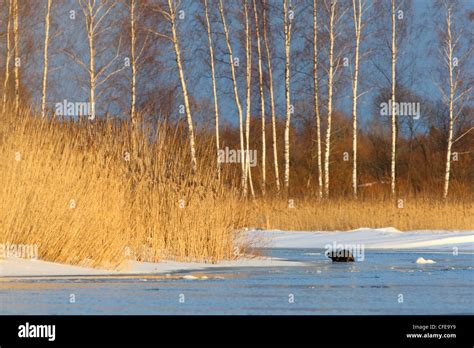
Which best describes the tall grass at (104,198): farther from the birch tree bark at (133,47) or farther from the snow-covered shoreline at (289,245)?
the birch tree bark at (133,47)

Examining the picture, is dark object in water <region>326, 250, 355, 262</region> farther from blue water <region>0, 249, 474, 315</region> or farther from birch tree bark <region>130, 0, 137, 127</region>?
birch tree bark <region>130, 0, 137, 127</region>

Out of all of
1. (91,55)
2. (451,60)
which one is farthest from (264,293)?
(451,60)

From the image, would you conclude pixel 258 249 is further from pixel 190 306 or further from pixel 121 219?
pixel 190 306

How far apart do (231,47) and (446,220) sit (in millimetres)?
14503

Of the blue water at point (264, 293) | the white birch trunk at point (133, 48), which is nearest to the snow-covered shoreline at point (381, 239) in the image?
the blue water at point (264, 293)

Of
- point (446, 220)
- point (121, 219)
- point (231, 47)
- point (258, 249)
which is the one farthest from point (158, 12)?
point (121, 219)

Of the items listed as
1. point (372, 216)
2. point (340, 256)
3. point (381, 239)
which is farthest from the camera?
point (372, 216)

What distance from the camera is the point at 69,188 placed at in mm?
14977

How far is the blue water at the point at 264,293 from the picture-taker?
10.9 meters

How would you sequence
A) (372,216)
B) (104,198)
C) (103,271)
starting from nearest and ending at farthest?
(103,271) < (104,198) < (372,216)

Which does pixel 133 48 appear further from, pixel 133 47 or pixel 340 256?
pixel 340 256

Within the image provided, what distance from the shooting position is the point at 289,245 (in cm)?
2480

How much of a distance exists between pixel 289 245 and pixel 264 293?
12.4 metres
